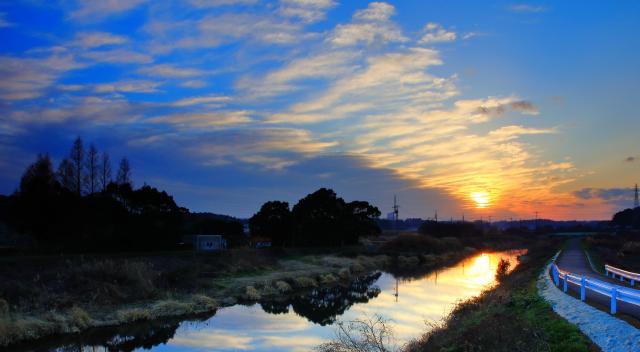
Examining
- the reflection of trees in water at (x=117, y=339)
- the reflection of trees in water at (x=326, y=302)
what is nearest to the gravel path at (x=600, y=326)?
the reflection of trees in water at (x=326, y=302)

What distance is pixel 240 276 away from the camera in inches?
1747

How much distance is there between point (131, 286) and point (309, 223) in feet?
160

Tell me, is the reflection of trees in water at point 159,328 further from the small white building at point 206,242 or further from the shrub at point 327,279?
the small white building at point 206,242

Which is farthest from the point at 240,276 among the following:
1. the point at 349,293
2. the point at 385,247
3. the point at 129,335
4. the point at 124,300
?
the point at 385,247

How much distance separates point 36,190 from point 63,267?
20.1m

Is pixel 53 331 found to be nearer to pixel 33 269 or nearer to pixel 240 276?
pixel 33 269

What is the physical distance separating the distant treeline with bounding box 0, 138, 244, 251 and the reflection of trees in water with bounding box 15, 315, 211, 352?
25178mm

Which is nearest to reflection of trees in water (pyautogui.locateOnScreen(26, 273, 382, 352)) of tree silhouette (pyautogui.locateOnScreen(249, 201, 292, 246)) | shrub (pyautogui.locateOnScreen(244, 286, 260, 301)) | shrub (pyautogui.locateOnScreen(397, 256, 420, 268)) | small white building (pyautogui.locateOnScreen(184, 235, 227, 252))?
shrub (pyautogui.locateOnScreen(244, 286, 260, 301))

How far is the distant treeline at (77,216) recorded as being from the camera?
48.3m

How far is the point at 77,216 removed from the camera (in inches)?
1964

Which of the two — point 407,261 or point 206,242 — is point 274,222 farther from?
point 407,261

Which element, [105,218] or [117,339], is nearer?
[117,339]

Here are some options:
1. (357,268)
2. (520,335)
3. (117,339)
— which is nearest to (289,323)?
(117,339)

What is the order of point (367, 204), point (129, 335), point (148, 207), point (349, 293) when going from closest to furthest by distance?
point (129, 335) < point (349, 293) < point (148, 207) < point (367, 204)
